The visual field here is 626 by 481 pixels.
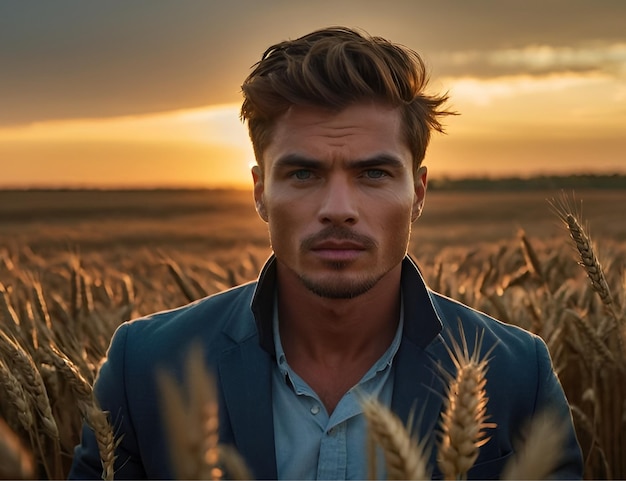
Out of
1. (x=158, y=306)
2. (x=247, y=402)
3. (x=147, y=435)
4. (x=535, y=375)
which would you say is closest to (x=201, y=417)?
(x=247, y=402)

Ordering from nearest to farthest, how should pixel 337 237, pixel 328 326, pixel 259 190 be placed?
1. pixel 337 237
2. pixel 328 326
3. pixel 259 190

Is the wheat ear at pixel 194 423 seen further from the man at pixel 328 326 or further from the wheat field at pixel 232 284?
the man at pixel 328 326

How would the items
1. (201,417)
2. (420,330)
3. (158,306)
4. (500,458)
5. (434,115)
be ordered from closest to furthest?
(201,417)
(500,458)
(420,330)
(434,115)
(158,306)

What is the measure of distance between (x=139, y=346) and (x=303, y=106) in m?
0.97

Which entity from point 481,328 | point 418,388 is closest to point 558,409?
point 481,328

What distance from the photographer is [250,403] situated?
2.32 meters

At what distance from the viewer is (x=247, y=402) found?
233 centimetres

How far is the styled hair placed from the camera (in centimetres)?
248

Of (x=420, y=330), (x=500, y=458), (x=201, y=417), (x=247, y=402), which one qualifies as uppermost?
(x=201, y=417)

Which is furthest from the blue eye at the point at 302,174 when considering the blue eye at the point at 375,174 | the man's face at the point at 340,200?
the blue eye at the point at 375,174

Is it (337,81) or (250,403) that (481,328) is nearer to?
(250,403)

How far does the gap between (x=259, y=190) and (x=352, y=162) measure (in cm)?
59

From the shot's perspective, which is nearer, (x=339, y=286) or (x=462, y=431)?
(x=462, y=431)

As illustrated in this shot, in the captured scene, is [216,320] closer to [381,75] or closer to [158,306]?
[381,75]
